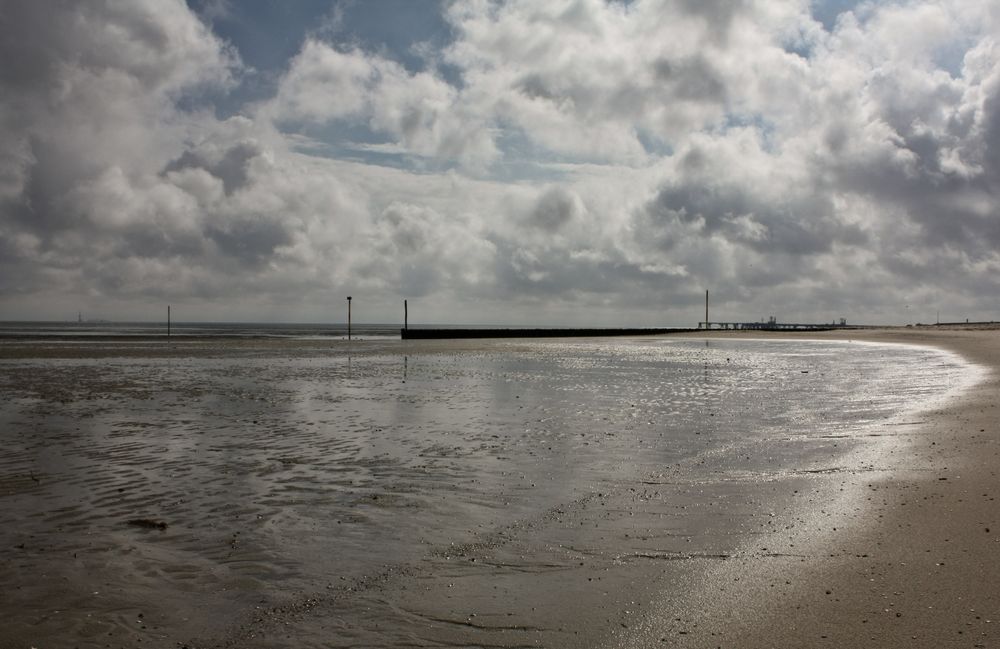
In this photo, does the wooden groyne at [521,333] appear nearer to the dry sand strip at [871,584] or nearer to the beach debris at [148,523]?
the beach debris at [148,523]

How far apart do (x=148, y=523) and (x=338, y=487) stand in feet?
8.48

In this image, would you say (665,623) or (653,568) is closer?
(665,623)

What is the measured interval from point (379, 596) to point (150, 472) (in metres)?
6.85

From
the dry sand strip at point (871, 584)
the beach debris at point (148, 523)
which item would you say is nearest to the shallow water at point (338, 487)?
the beach debris at point (148, 523)

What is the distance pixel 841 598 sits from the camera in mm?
5578

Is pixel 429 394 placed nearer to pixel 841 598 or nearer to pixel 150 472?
pixel 150 472

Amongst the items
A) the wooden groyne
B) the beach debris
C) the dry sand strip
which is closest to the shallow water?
the beach debris

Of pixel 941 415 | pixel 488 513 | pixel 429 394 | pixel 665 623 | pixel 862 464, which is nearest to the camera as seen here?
pixel 665 623

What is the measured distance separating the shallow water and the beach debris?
0.24ft

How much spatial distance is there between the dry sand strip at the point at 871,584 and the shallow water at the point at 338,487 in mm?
1079

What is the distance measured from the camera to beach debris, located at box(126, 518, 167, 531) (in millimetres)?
8055

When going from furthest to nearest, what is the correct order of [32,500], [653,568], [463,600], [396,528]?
[32,500]
[396,528]
[653,568]
[463,600]

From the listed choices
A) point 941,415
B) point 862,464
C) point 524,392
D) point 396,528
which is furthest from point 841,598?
point 524,392

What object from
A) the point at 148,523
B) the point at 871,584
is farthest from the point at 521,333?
the point at 871,584
